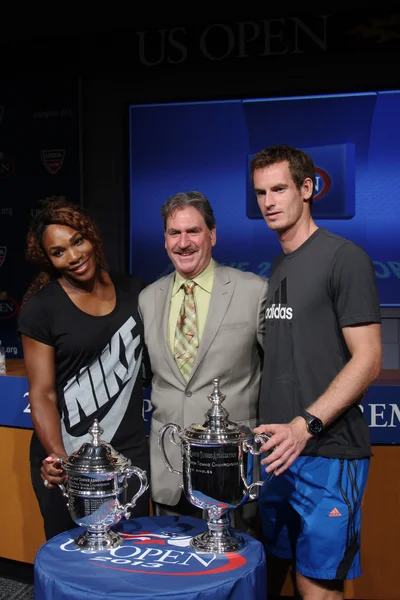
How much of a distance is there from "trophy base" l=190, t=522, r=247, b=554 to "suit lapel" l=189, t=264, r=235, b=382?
1.53 feet

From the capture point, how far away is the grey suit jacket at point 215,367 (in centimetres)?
209

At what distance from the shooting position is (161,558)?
66.2 inches

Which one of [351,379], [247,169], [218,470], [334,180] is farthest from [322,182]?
[218,470]

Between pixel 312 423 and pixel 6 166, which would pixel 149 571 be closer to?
pixel 312 423

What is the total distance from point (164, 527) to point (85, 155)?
3.44 m

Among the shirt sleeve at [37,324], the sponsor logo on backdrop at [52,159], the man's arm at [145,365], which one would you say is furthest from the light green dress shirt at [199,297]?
the sponsor logo on backdrop at [52,159]

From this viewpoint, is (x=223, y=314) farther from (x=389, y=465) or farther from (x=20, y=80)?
(x=20, y=80)

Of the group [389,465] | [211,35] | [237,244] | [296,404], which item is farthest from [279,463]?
[211,35]

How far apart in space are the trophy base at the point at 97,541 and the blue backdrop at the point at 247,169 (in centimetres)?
318

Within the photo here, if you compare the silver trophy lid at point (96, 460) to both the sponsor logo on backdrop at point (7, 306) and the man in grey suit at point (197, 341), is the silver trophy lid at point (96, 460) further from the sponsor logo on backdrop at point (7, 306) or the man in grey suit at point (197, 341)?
the sponsor logo on backdrop at point (7, 306)

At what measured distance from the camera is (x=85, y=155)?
4.92m

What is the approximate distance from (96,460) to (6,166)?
3.66m

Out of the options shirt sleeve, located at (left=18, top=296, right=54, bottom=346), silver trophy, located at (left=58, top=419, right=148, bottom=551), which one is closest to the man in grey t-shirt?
silver trophy, located at (left=58, top=419, right=148, bottom=551)

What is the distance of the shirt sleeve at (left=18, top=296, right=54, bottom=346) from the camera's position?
224cm
